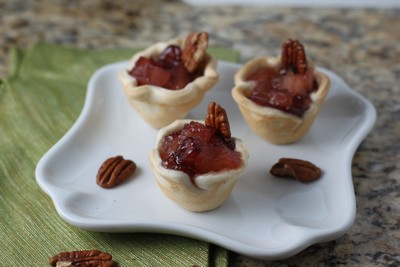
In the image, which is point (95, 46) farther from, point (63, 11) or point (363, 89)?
point (363, 89)

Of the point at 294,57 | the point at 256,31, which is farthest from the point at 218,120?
the point at 256,31

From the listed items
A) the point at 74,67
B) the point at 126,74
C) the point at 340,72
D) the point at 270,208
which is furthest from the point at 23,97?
the point at 340,72

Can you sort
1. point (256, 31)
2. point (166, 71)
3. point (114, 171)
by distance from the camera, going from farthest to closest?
point (256, 31) < point (166, 71) < point (114, 171)

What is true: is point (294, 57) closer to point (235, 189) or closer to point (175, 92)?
point (175, 92)

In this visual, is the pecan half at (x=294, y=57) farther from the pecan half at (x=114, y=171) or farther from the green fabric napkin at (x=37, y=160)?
the pecan half at (x=114, y=171)

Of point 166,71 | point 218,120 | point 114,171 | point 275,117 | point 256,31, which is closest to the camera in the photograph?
point 218,120

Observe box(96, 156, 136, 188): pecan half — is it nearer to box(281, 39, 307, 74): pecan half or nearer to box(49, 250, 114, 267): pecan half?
box(49, 250, 114, 267): pecan half

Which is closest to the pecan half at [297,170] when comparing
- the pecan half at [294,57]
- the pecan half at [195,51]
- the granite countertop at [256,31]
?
the granite countertop at [256,31]

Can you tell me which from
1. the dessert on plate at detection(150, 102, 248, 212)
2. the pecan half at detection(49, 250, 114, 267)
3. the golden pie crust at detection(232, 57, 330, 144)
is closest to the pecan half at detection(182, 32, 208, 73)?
the golden pie crust at detection(232, 57, 330, 144)
